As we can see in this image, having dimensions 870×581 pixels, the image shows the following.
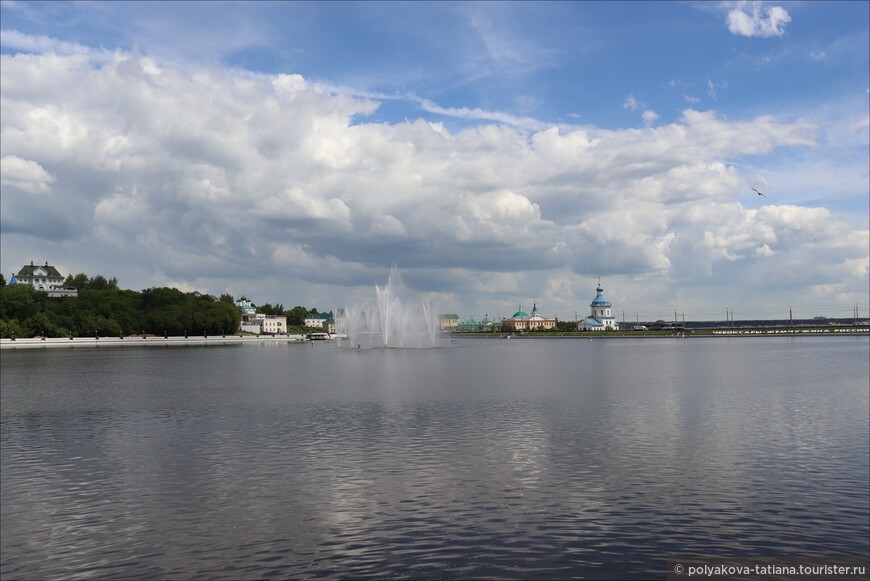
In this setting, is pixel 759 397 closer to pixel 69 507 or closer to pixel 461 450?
pixel 461 450

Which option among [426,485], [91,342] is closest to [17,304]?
[91,342]

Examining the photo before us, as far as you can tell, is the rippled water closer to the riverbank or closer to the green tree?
the riverbank

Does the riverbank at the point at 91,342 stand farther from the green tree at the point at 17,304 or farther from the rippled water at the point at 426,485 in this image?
the rippled water at the point at 426,485

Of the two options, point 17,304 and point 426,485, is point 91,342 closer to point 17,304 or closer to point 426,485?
point 17,304

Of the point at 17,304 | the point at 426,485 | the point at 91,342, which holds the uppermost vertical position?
the point at 17,304

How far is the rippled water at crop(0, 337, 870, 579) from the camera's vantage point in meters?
16.2

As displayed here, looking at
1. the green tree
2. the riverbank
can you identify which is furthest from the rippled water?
the green tree

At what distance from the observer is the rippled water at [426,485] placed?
53.3 ft

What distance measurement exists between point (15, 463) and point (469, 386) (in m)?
33.9

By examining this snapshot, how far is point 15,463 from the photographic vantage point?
25.8 metres

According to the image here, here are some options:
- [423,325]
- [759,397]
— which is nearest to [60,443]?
[759,397]

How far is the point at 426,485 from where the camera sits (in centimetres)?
2191

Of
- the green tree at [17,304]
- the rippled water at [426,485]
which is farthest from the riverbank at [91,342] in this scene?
the rippled water at [426,485]

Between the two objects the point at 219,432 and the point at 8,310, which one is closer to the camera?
the point at 219,432
